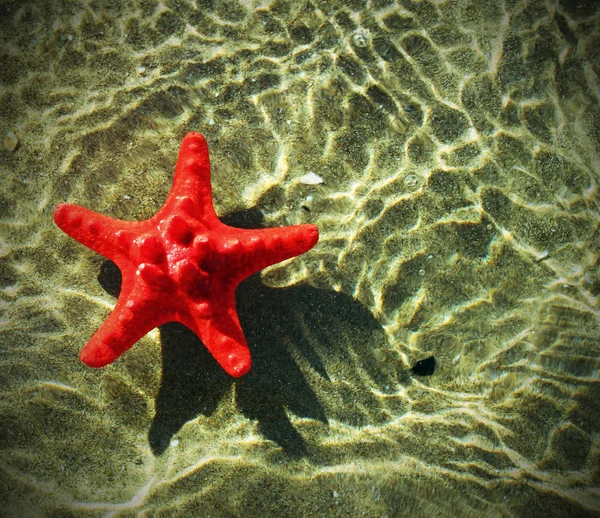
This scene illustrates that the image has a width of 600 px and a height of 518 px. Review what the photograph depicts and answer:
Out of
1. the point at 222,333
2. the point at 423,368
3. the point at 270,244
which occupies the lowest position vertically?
the point at 423,368

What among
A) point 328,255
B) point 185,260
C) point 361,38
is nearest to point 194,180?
point 185,260

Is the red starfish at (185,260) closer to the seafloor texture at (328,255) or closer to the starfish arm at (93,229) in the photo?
the starfish arm at (93,229)

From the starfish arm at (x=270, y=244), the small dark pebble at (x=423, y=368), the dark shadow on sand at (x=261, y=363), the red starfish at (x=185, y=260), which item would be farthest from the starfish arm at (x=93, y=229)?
the small dark pebble at (x=423, y=368)

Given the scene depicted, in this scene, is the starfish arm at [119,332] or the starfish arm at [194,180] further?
the starfish arm at [194,180]

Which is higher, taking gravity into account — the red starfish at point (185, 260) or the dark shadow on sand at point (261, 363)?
the red starfish at point (185, 260)

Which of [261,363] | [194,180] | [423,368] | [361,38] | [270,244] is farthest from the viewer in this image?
[361,38]

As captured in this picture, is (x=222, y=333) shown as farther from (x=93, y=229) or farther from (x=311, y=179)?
(x=311, y=179)

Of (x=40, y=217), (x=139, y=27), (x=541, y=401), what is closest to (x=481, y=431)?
(x=541, y=401)
